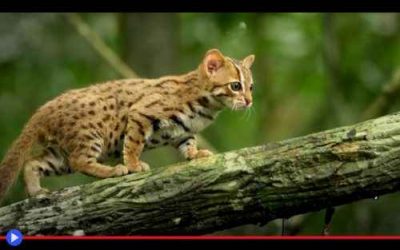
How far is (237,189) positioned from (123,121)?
1216 millimetres

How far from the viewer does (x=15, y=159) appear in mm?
6238

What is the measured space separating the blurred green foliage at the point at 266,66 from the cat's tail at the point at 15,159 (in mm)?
2127

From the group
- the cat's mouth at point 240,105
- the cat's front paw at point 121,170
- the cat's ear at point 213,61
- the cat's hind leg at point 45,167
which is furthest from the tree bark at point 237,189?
the cat's ear at point 213,61

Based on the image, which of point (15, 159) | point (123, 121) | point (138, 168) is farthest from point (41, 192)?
point (123, 121)

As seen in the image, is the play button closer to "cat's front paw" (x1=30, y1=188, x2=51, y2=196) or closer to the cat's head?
"cat's front paw" (x1=30, y1=188, x2=51, y2=196)

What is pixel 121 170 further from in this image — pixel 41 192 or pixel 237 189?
pixel 237 189

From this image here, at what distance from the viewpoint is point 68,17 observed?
376 inches

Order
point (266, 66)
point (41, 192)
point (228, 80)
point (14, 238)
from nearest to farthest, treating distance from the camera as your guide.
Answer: point (14, 238), point (41, 192), point (228, 80), point (266, 66)

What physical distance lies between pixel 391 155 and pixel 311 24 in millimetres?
6086

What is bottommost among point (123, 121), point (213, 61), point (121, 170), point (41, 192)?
point (41, 192)

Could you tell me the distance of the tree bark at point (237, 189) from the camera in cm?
522

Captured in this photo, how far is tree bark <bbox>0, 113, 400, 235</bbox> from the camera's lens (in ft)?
17.1

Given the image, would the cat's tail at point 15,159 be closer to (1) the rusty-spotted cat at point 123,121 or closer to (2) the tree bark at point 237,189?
(1) the rusty-spotted cat at point 123,121

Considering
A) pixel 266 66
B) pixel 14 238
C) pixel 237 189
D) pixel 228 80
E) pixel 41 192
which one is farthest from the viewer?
pixel 266 66
